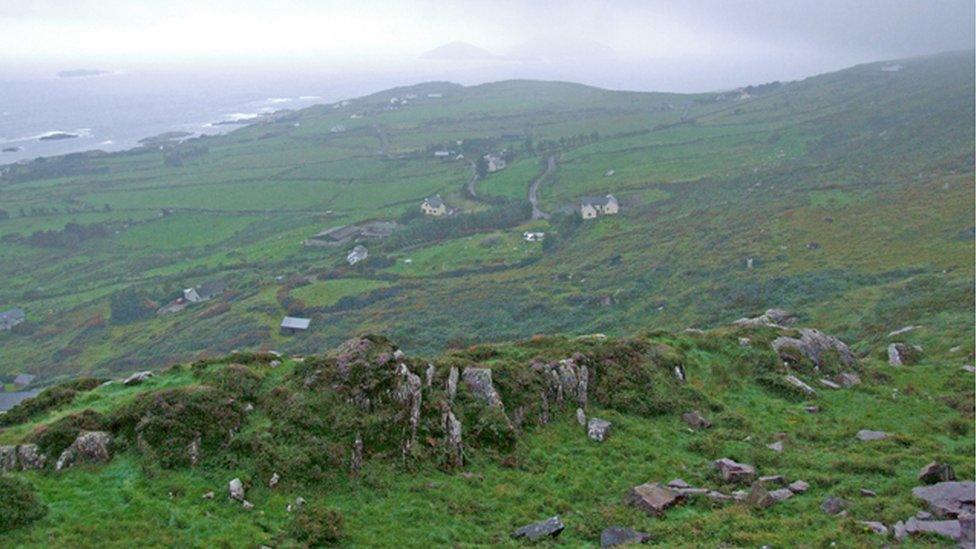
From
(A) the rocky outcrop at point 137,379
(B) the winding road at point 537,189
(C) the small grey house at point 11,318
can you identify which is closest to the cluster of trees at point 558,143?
(B) the winding road at point 537,189

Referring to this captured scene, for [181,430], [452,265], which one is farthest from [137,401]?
[452,265]

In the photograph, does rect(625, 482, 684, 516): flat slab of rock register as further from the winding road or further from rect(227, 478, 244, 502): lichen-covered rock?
the winding road

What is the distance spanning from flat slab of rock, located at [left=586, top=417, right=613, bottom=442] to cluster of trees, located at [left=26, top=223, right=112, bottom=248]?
13711cm

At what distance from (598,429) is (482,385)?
4623 mm

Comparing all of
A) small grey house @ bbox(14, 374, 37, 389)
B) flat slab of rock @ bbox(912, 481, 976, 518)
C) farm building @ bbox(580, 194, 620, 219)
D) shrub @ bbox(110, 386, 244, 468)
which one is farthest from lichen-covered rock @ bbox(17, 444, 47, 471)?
farm building @ bbox(580, 194, 620, 219)

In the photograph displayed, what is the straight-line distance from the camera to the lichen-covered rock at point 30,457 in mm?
18516

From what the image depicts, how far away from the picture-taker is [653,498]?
19.7m

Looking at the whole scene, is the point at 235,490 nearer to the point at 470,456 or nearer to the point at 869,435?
the point at 470,456

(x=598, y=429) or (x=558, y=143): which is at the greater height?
(x=598, y=429)

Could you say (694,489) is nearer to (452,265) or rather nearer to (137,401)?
(137,401)

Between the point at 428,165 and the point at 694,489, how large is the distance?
16419cm

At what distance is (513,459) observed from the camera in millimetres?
22188

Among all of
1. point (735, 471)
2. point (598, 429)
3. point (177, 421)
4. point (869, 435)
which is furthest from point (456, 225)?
point (177, 421)

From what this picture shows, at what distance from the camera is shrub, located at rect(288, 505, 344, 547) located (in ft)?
56.2
